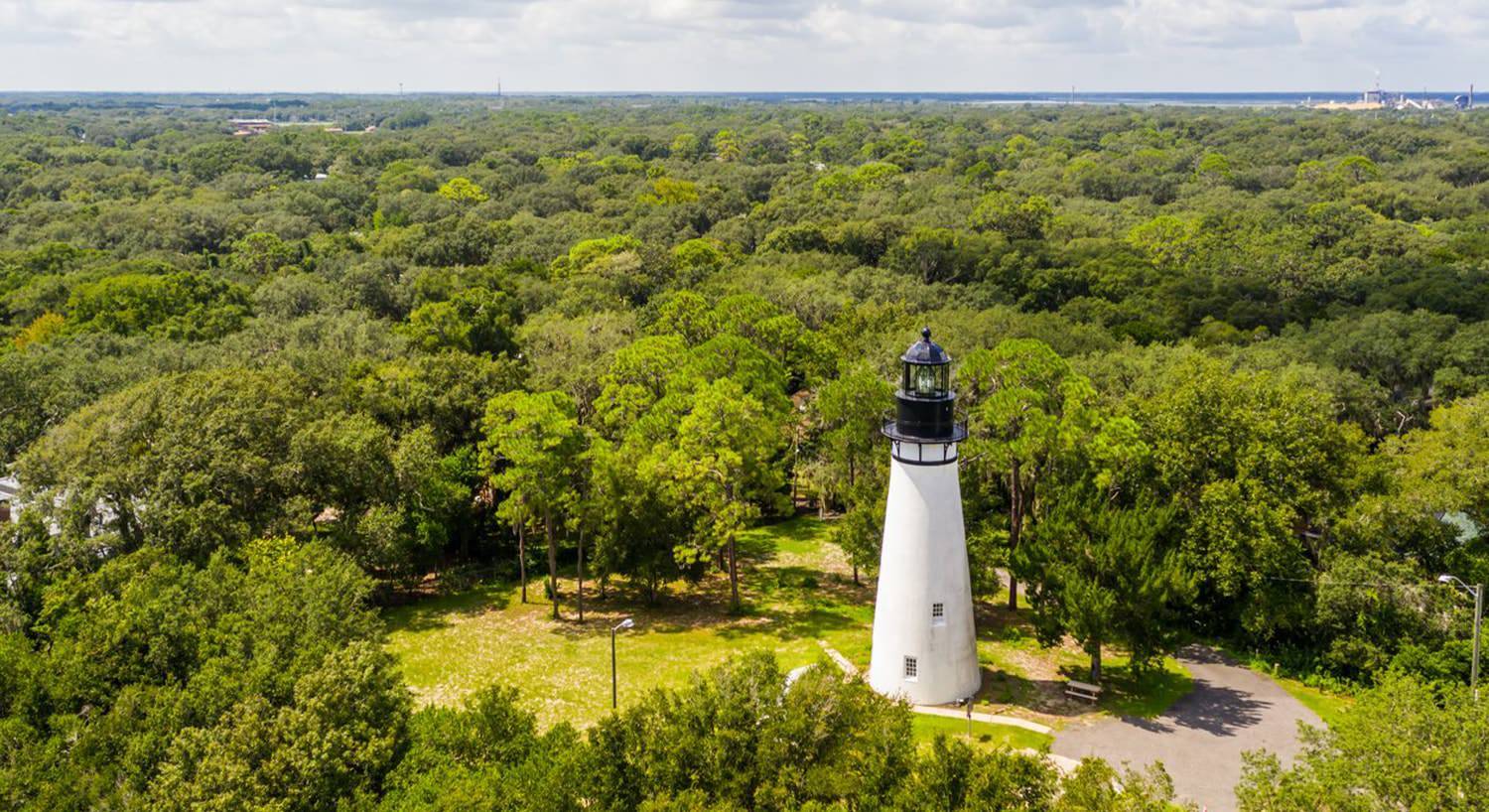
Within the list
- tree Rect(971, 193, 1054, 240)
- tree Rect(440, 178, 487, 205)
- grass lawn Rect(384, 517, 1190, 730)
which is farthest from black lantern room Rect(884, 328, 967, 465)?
tree Rect(440, 178, 487, 205)

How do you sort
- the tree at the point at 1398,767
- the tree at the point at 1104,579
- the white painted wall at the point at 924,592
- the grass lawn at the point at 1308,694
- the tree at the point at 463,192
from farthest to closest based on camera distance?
1. the tree at the point at 463,192
2. the grass lawn at the point at 1308,694
3. the tree at the point at 1104,579
4. the white painted wall at the point at 924,592
5. the tree at the point at 1398,767

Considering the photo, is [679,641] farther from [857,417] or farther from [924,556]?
[924,556]

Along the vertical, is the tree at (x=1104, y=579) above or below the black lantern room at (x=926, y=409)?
→ below

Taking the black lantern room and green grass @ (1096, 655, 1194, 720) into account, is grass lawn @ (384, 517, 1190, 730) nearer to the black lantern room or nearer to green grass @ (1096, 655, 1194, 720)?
green grass @ (1096, 655, 1194, 720)

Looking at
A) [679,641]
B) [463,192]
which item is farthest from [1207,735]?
[463,192]

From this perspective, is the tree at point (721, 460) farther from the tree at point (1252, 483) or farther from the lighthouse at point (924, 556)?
the tree at point (1252, 483)

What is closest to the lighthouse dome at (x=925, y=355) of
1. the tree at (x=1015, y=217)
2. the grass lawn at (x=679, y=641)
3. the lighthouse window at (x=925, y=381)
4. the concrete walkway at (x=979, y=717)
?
the lighthouse window at (x=925, y=381)
